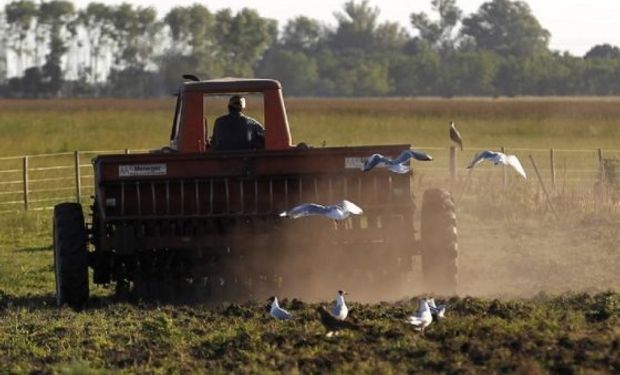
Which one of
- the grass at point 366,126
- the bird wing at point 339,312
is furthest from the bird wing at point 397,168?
the grass at point 366,126

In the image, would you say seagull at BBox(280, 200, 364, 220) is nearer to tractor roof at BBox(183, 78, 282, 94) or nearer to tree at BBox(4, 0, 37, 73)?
tractor roof at BBox(183, 78, 282, 94)

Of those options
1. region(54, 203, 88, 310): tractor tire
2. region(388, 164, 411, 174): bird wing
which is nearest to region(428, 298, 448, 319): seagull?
region(388, 164, 411, 174): bird wing

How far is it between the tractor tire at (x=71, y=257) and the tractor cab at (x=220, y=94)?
1.52m

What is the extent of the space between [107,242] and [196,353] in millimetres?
3076

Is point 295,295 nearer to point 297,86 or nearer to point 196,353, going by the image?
point 196,353

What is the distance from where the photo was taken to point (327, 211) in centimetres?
1135

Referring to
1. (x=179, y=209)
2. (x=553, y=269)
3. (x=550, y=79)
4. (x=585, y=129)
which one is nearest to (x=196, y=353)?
(x=179, y=209)

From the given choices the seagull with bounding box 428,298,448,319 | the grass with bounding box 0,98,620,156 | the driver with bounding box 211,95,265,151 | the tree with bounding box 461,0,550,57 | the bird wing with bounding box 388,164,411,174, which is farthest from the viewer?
the tree with bounding box 461,0,550,57

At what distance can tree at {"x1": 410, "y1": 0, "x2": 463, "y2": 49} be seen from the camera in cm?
14988

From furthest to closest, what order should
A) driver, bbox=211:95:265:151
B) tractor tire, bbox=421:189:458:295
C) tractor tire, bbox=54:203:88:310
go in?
driver, bbox=211:95:265:151
tractor tire, bbox=421:189:458:295
tractor tire, bbox=54:203:88:310

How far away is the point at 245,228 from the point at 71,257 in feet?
5.19

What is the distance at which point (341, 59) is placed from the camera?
132 m

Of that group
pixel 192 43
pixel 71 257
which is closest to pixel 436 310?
pixel 71 257

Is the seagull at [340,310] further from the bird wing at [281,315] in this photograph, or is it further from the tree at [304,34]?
the tree at [304,34]
